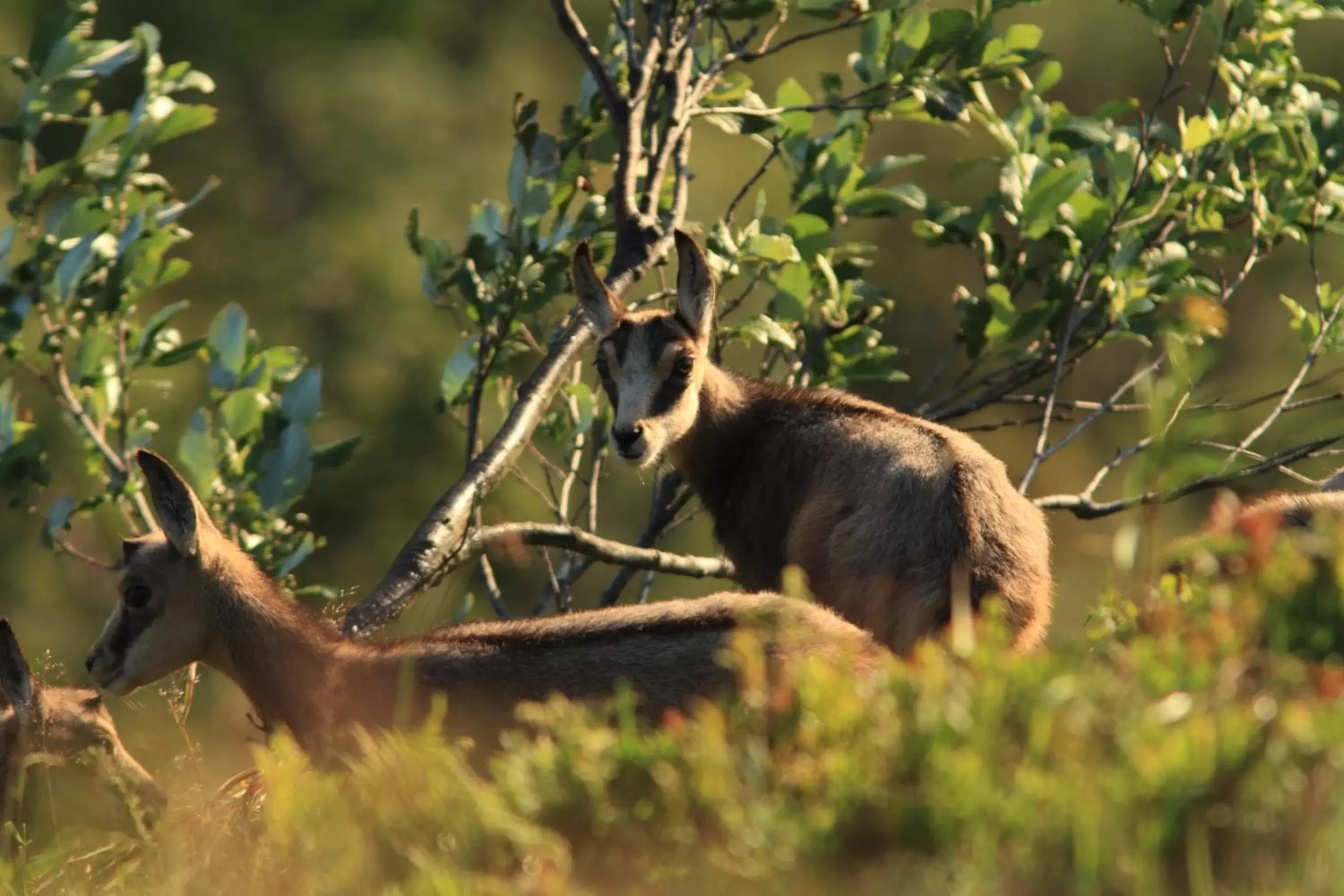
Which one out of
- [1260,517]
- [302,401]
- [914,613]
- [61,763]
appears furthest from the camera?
[302,401]

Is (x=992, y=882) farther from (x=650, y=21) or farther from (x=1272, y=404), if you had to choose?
(x=1272, y=404)

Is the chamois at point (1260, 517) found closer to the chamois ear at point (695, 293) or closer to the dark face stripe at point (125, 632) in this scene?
the chamois ear at point (695, 293)

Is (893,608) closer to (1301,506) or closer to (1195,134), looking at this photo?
(1301,506)

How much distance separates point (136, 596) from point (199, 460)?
3.68 feet

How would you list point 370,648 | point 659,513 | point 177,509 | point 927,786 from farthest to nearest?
point 659,513, point 177,509, point 370,648, point 927,786

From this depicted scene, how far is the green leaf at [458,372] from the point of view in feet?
23.7

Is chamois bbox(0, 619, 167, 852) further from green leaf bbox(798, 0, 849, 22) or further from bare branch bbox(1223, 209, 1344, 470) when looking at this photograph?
bare branch bbox(1223, 209, 1344, 470)

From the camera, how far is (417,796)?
123 inches

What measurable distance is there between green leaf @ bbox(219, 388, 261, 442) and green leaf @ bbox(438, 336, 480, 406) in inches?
33.7

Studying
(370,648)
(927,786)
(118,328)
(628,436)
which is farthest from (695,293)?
(927,786)

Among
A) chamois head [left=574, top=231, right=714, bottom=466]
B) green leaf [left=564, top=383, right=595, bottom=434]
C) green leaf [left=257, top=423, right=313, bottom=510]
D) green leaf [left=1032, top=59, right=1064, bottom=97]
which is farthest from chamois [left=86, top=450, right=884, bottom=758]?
green leaf [left=1032, top=59, right=1064, bottom=97]

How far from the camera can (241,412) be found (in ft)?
22.1

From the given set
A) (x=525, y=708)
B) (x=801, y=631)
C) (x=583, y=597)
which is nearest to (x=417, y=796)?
(x=525, y=708)

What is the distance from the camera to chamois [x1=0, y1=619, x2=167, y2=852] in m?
5.19
